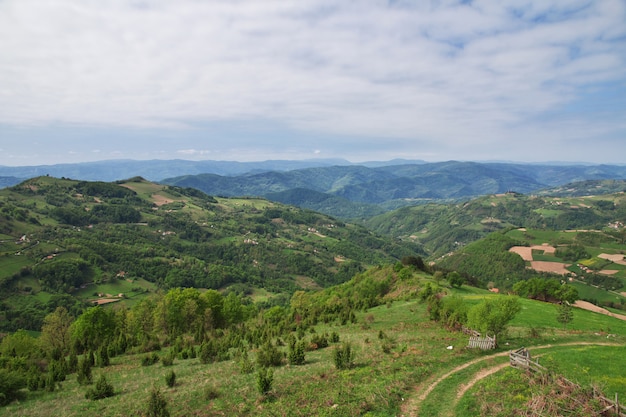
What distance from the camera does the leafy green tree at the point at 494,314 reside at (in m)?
34.9

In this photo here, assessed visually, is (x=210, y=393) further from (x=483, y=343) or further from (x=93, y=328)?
(x=93, y=328)

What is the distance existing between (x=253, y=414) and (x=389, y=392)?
10.4m

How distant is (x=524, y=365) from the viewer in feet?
87.8

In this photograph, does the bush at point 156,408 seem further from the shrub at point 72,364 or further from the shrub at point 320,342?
the shrub at point 72,364

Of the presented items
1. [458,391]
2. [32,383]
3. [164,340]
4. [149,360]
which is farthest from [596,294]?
[32,383]

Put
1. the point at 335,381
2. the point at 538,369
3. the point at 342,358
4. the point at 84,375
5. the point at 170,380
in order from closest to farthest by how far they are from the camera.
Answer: the point at 538,369 → the point at 335,381 → the point at 170,380 → the point at 342,358 → the point at 84,375

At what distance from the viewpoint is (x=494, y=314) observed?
114ft

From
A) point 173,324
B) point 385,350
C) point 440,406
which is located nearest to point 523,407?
point 440,406

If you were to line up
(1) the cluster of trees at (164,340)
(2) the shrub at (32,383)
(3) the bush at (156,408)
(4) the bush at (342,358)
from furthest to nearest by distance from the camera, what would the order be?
(1) the cluster of trees at (164,340)
(2) the shrub at (32,383)
(4) the bush at (342,358)
(3) the bush at (156,408)

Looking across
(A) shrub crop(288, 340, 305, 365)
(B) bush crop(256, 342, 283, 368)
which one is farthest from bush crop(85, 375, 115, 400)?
(A) shrub crop(288, 340, 305, 365)

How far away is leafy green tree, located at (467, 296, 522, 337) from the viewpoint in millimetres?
34875

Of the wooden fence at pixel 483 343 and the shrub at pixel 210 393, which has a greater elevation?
the shrub at pixel 210 393

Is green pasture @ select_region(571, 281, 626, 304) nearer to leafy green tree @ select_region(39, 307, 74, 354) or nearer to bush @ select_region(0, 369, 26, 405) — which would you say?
leafy green tree @ select_region(39, 307, 74, 354)

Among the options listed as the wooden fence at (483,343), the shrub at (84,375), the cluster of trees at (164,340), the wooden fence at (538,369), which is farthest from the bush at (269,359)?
the wooden fence at (538,369)
